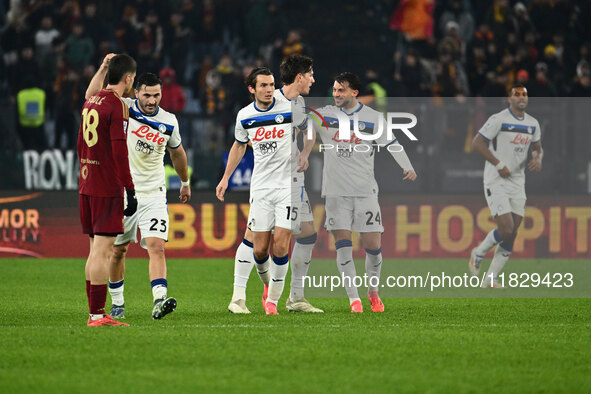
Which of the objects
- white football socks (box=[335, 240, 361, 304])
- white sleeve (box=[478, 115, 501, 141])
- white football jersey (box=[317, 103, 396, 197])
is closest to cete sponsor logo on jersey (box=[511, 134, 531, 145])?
white sleeve (box=[478, 115, 501, 141])

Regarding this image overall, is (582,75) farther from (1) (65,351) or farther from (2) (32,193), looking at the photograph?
(1) (65,351)

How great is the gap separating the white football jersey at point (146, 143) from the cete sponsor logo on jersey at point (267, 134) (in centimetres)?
74

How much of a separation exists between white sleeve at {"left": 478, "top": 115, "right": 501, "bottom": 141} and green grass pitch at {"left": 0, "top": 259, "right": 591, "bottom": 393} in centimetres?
Result: 211

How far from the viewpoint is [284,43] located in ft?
68.3

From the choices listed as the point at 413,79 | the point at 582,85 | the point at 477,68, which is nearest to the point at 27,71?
the point at 413,79

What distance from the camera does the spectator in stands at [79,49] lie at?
791 inches

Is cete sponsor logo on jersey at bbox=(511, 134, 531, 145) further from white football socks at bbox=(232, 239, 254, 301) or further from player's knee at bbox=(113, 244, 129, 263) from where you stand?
player's knee at bbox=(113, 244, 129, 263)

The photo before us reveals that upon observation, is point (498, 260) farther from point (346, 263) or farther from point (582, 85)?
point (582, 85)

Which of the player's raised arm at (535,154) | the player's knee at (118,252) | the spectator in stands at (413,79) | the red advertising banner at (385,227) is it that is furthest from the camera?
the spectator in stands at (413,79)

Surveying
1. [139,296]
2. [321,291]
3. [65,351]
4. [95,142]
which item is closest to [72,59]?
[139,296]

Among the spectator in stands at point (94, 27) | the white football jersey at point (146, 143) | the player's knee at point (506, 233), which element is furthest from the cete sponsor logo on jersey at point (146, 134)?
the spectator in stands at point (94, 27)

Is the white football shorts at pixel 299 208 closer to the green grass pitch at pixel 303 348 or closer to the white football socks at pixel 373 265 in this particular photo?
the white football socks at pixel 373 265

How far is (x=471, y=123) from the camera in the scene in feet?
49.6

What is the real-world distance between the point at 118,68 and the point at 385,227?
385 centimetres
